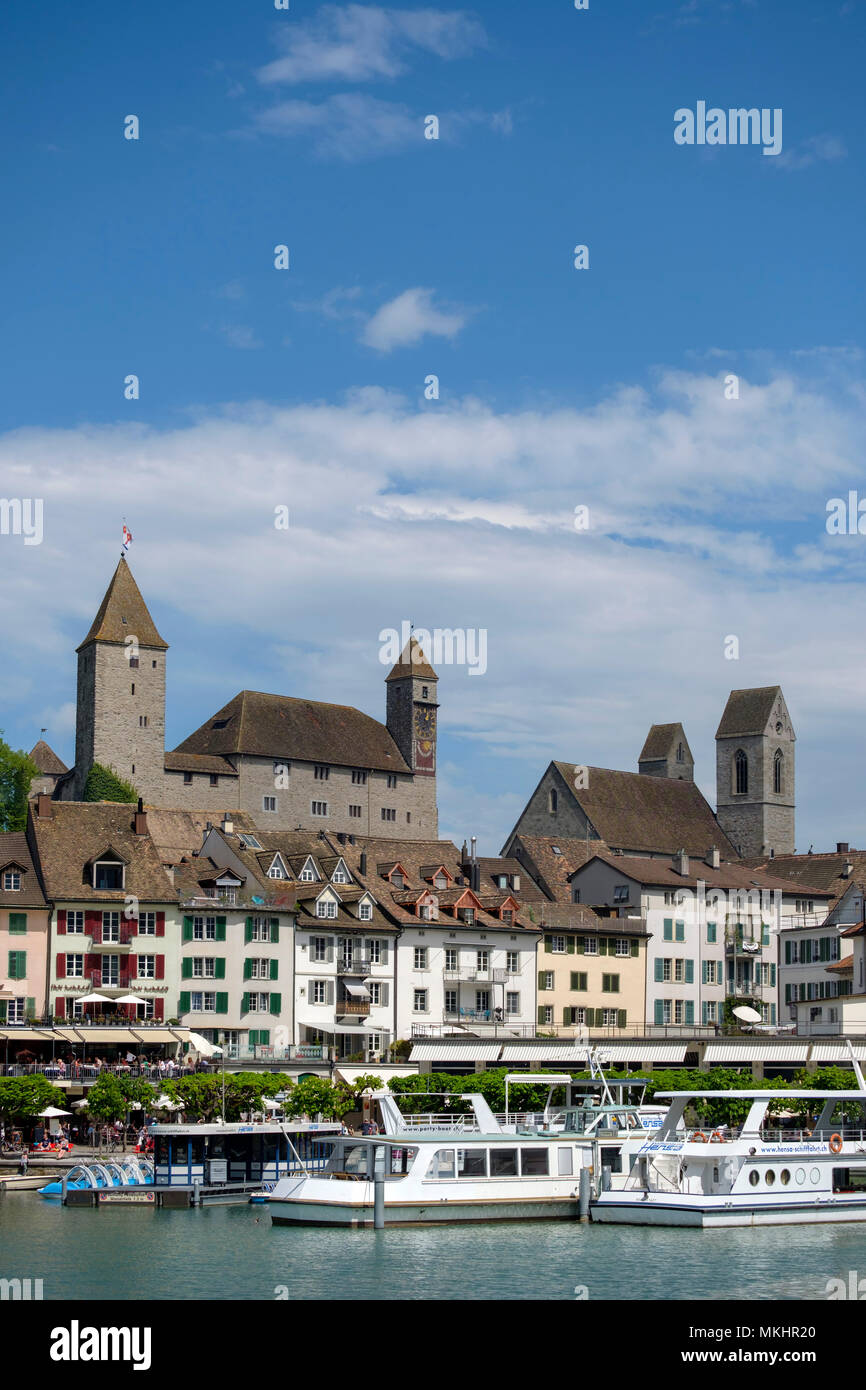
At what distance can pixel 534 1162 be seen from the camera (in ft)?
199

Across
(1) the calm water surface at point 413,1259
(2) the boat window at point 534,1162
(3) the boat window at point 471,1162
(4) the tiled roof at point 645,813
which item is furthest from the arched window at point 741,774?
(3) the boat window at point 471,1162

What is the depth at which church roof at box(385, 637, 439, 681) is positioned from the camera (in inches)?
7180

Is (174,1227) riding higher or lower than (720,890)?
lower

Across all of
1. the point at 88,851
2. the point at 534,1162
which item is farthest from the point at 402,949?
the point at 534,1162

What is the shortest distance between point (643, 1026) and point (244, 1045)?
25.2m

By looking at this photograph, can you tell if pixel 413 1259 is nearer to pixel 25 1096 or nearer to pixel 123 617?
pixel 25 1096

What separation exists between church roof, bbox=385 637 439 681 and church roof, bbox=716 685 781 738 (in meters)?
33.1

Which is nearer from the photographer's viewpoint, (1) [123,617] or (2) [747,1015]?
(2) [747,1015]

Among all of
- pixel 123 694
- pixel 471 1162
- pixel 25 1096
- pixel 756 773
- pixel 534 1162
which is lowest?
pixel 534 1162

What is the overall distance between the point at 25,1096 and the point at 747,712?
131m
